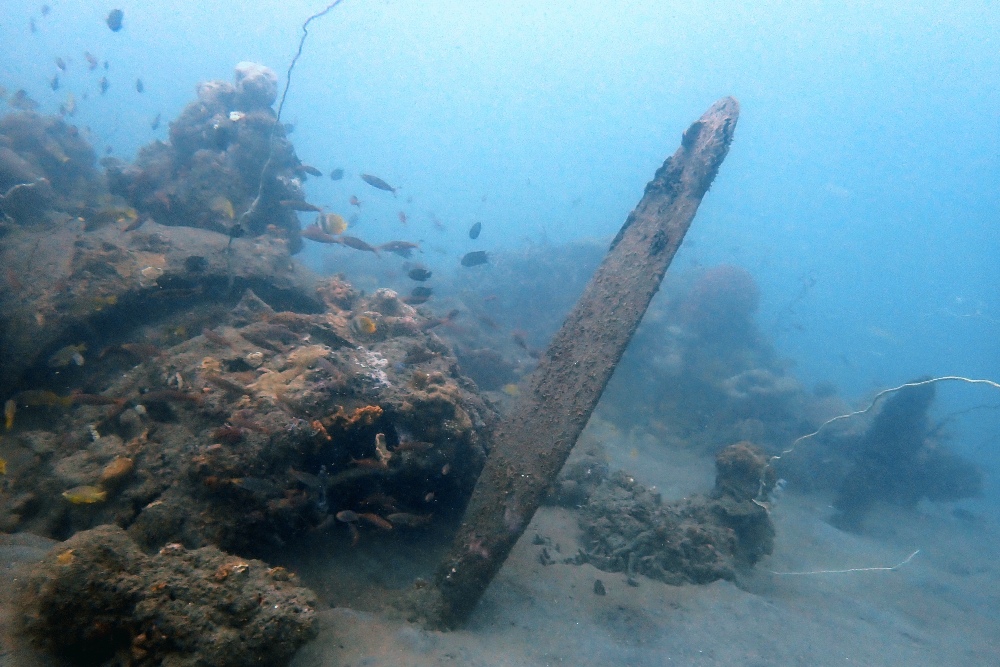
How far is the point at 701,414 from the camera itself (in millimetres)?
15844

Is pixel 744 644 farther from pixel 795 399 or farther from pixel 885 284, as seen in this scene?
pixel 885 284

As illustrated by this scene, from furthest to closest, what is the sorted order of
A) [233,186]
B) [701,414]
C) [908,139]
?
[908,139], [701,414], [233,186]

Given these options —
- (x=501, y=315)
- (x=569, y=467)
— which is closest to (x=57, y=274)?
(x=569, y=467)

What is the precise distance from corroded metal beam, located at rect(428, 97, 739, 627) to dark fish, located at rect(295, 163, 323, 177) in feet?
31.7

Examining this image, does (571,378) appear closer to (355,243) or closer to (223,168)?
(355,243)

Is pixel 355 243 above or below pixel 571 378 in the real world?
above

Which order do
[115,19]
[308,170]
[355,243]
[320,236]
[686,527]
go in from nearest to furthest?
[686,527] → [355,243] → [320,236] → [308,170] → [115,19]

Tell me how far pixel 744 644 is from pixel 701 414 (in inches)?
461

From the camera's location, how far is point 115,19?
1341cm

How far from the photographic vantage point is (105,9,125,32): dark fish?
524 inches

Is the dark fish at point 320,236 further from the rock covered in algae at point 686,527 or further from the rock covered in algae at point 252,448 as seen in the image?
the rock covered in algae at point 686,527

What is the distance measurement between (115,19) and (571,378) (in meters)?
18.5

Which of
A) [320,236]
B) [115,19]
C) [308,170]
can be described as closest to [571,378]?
[320,236]

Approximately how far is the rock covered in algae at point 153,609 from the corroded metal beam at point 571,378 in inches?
67.9
